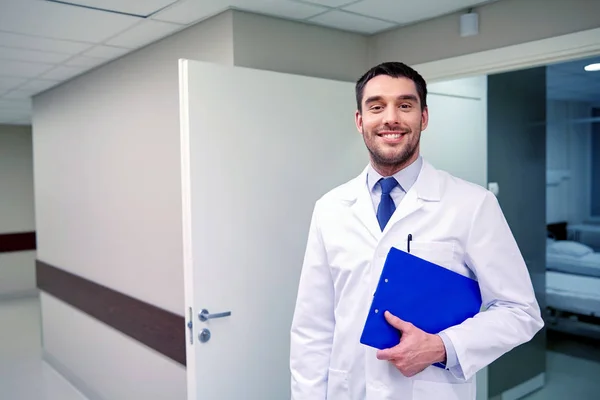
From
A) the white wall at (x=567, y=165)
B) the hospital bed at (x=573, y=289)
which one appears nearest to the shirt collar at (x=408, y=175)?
the hospital bed at (x=573, y=289)

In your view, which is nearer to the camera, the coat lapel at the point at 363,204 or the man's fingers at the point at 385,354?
the man's fingers at the point at 385,354

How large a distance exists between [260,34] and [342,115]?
466 millimetres

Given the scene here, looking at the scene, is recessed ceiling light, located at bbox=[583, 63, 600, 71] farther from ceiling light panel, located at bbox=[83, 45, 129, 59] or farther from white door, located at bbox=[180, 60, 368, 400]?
ceiling light panel, located at bbox=[83, 45, 129, 59]

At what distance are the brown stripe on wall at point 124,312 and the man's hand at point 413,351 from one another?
4.91ft

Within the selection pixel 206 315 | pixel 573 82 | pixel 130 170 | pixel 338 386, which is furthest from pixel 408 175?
pixel 573 82

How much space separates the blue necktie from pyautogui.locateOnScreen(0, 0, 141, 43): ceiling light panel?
1369 millimetres

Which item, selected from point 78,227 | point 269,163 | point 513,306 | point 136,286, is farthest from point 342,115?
point 78,227

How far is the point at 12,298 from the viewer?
6.19 metres

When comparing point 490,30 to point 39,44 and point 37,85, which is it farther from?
point 37,85

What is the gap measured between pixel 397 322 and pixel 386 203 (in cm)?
30

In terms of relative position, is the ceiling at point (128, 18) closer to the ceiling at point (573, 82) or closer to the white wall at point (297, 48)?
the white wall at point (297, 48)

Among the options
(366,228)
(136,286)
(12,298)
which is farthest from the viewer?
(12,298)

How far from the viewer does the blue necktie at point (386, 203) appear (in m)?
1.31

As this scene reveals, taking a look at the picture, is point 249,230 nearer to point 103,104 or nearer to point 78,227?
point 103,104
